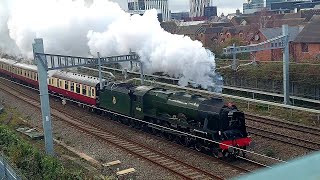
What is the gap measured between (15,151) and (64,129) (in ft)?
24.9

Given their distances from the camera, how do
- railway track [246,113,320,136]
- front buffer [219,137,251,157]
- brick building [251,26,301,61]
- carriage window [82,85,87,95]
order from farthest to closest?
brick building [251,26,301,61] → carriage window [82,85,87,95] → railway track [246,113,320,136] → front buffer [219,137,251,157]

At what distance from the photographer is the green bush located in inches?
474

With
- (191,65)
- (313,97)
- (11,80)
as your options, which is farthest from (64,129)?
(11,80)

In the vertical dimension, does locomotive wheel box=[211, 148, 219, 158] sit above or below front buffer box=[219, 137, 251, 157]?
below

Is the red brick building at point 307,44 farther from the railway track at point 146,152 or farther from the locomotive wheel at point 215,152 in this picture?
the locomotive wheel at point 215,152

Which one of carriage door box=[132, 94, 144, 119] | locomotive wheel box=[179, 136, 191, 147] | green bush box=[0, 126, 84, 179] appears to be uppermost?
carriage door box=[132, 94, 144, 119]

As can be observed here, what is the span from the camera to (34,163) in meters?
13.2

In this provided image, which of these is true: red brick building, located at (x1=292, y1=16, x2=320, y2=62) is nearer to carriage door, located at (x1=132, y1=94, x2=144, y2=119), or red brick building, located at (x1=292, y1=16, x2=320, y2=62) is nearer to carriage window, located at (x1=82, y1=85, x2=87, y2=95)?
carriage window, located at (x1=82, y1=85, x2=87, y2=95)

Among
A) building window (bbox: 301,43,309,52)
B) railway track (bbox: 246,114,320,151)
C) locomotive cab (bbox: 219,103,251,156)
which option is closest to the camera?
locomotive cab (bbox: 219,103,251,156)

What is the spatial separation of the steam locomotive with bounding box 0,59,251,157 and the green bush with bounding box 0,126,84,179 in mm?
5410

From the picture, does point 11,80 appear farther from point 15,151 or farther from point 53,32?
point 15,151

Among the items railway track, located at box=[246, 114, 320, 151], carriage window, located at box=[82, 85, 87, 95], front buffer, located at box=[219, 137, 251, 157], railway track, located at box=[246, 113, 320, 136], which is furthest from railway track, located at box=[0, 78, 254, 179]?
railway track, located at box=[246, 113, 320, 136]

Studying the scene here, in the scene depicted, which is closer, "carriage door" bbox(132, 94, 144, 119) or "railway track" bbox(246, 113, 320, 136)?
"railway track" bbox(246, 113, 320, 136)

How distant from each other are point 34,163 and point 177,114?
6604mm
